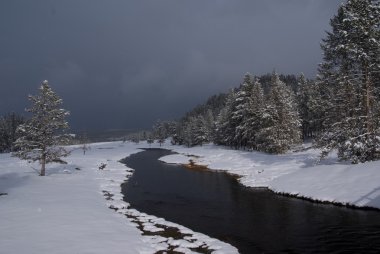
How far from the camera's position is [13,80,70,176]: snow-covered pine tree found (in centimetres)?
3831

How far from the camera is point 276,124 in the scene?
54.1 meters

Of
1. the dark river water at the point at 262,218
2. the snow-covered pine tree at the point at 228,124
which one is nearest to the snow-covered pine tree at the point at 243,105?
the snow-covered pine tree at the point at 228,124

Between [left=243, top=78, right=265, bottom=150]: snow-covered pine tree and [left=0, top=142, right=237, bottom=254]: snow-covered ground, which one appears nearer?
[left=0, top=142, right=237, bottom=254]: snow-covered ground

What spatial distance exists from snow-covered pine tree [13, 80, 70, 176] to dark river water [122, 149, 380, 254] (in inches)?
447

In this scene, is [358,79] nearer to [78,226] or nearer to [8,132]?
[78,226]

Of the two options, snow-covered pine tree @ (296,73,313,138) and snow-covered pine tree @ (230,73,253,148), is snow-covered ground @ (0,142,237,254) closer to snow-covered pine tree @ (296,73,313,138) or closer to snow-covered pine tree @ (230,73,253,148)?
snow-covered pine tree @ (230,73,253,148)

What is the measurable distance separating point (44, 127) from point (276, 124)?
33.2 m

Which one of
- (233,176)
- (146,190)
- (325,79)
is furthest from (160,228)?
(233,176)

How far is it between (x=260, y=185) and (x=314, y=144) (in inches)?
247

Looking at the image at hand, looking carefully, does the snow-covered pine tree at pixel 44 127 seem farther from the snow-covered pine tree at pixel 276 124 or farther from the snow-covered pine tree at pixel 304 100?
the snow-covered pine tree at pixel 304 100

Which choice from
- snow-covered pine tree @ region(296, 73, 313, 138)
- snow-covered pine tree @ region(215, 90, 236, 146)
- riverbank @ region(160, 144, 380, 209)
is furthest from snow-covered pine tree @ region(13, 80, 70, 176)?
snow-covered pine tree @ region(296, 73, 313, 138)

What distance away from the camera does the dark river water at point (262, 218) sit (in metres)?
16.3

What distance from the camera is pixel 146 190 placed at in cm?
3378

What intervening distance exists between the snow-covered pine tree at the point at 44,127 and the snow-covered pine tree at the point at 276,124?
29336 millimetres
